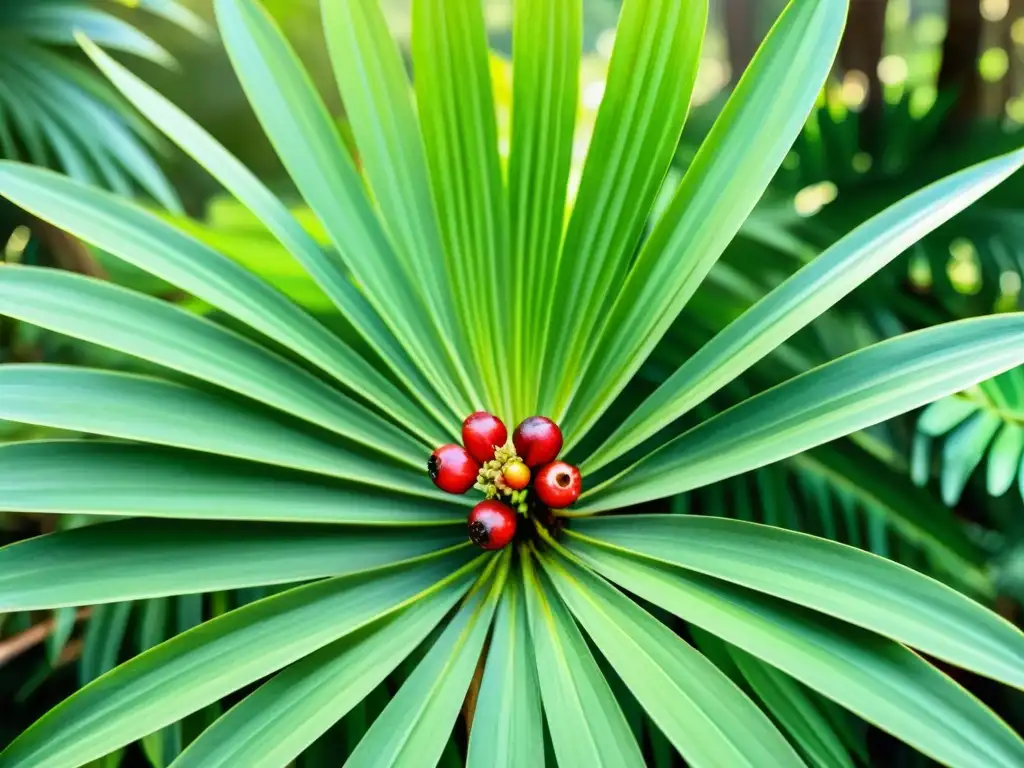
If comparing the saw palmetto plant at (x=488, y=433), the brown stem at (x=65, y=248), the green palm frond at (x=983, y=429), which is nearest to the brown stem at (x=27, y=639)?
the saw palmetto plant at (x=488, y=433)

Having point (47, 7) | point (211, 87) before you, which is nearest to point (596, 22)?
point (211, 87)

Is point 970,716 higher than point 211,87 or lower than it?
lower

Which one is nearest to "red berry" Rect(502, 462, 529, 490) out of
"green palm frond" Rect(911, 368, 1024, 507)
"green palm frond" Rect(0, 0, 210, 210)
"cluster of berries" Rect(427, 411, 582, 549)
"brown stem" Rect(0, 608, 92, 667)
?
"cluster of berries" Rect(427, 411, 582, 549)

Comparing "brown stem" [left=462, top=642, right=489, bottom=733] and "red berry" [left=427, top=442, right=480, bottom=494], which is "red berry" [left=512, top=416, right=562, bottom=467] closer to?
"red berry" [left=427, top=442, right=480, bottom=494]

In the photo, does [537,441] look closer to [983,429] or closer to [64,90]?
[983,429]

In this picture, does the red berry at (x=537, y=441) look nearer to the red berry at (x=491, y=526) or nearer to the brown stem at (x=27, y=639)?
the red berry at (x=491, y=526)

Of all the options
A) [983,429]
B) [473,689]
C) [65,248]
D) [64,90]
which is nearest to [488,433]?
[473,689]

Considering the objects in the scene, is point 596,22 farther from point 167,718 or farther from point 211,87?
point 167,718

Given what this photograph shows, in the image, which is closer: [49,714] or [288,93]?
[49,714]
